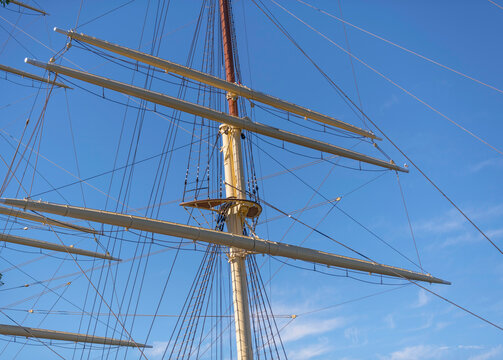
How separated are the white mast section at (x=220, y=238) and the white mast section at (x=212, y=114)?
4083mm

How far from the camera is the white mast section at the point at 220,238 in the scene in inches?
571

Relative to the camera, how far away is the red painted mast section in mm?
19797

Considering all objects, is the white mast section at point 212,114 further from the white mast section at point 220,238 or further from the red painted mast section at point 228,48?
the white mast section at point 220,238

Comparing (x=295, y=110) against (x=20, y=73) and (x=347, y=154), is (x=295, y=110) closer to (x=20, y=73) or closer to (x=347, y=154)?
(x=347, y=154)

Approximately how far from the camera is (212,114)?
17.8m

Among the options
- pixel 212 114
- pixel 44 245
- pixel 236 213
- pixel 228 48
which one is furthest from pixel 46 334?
pixel 228 48

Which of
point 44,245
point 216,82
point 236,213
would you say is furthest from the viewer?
point 44,245

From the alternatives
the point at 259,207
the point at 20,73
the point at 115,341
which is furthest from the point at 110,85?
the point at 115,341

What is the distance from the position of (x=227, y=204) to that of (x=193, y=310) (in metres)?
3.51

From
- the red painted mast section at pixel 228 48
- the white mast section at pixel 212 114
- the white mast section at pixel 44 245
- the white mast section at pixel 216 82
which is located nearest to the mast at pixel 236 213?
the red painted mast section at pixel 228 48

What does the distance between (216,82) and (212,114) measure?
150cm

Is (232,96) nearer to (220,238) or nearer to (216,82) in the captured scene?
(216,82)

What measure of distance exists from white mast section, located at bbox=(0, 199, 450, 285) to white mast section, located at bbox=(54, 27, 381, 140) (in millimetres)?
5134

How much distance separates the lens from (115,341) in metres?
25.4
